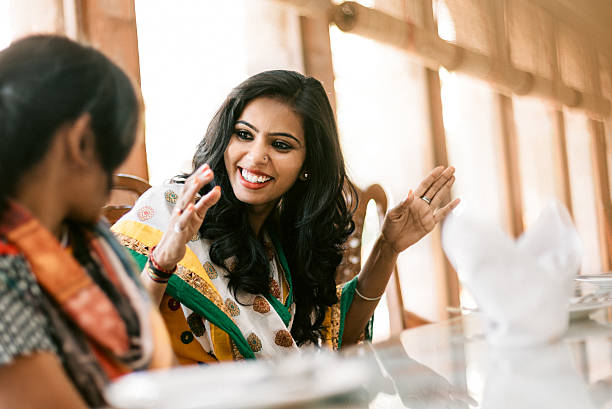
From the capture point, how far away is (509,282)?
551mm

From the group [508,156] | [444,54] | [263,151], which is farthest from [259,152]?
[508,156]

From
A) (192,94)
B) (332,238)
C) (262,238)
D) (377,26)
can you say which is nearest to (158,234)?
(262,238)

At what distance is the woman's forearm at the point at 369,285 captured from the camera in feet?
4.05

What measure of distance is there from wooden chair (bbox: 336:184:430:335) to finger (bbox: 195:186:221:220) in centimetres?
66

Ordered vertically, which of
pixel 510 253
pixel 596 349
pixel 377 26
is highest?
pixel 377 26

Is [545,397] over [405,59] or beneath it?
beneath

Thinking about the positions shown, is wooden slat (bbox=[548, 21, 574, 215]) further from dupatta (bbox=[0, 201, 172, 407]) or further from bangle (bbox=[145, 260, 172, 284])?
dupatta (bbox=[0, 201, 172, 407])

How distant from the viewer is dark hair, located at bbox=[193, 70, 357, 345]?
3.59ft

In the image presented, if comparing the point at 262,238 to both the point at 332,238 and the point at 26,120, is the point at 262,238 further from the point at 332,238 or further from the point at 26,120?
the point at 26,120

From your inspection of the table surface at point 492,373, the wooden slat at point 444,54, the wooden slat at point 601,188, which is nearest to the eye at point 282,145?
the table surface at point 492,373

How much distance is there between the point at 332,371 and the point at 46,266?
186 mm

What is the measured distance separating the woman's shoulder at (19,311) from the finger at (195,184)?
0.33 m

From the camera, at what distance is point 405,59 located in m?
3.46

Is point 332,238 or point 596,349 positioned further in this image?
point 332,238
